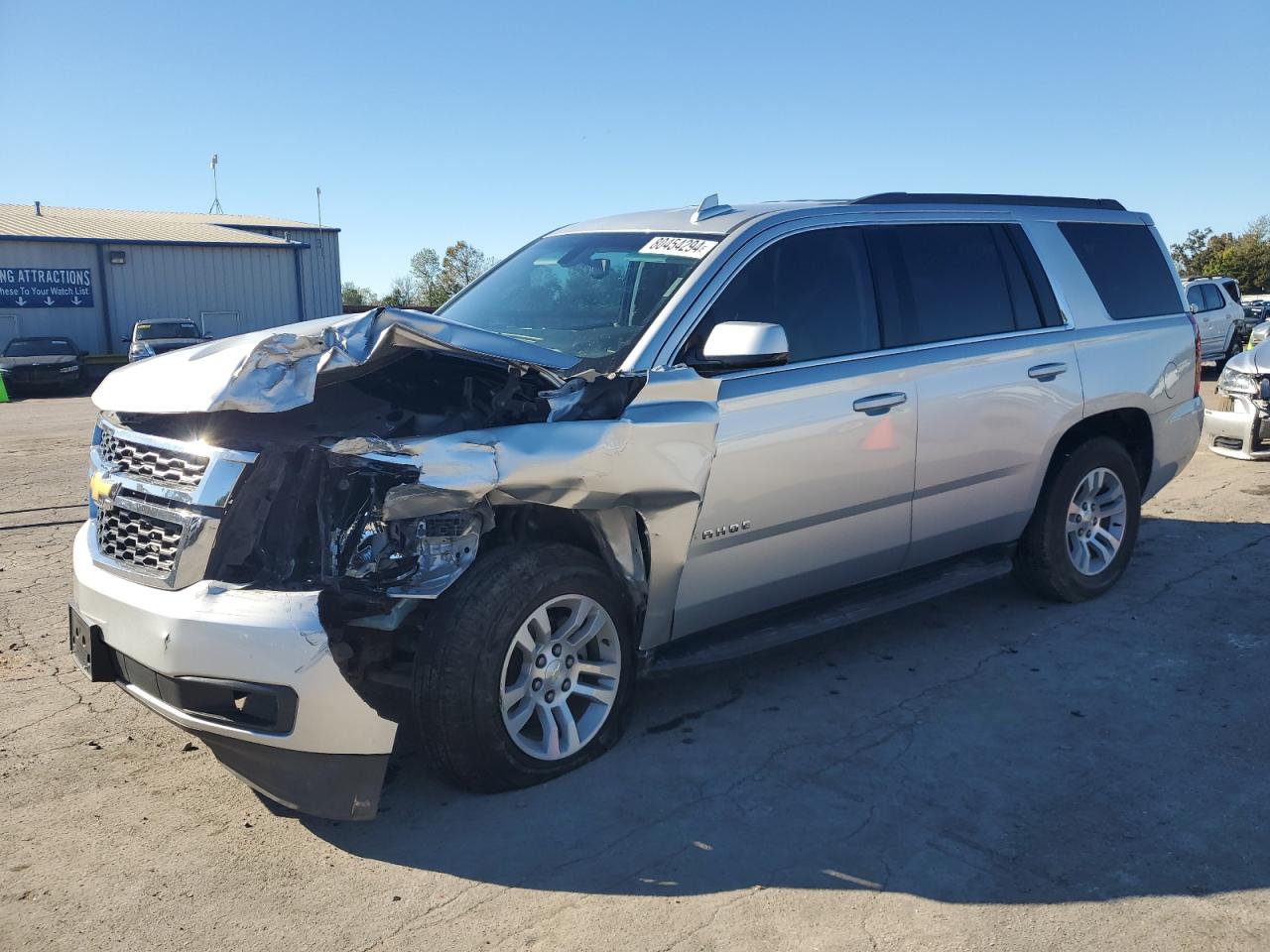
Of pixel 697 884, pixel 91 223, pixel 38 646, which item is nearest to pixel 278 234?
pixel 91 223

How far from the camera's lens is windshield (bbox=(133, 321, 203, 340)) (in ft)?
78.9

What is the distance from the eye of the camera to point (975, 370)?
191 inches

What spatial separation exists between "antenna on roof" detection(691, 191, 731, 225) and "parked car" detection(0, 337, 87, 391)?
23311mm

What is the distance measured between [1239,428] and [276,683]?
9147 millimetres

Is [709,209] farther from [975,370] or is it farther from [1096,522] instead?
[1096,522]

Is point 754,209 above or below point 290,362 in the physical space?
above

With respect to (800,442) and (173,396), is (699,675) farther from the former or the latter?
(173,396)

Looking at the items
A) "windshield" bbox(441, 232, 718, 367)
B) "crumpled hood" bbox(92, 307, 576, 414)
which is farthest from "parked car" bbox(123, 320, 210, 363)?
"crumpled hood" bbox(92, 307, 576, 414)

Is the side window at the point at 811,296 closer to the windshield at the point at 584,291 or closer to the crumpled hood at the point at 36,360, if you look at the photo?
the windshield at the point at 584,291

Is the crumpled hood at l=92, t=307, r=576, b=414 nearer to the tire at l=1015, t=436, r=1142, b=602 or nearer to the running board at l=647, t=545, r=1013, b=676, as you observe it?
the running board at l=647, t=545, r=1013, b=676

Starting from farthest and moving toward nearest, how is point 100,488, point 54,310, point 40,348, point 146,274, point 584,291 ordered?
1. point 146,274
2. point 54,310
3. point 40,348
4. point 584,291
5. point 100,488

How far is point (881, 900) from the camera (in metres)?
2.99

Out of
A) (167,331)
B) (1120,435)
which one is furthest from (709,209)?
(167,331)

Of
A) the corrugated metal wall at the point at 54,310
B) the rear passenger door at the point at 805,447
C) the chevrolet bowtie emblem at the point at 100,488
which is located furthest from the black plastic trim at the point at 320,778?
the corrugated metal wall at the point at 54,310
